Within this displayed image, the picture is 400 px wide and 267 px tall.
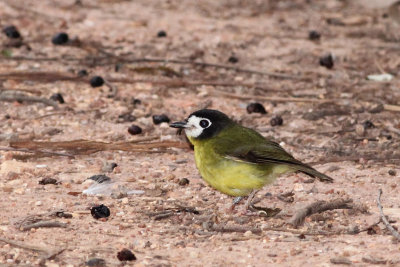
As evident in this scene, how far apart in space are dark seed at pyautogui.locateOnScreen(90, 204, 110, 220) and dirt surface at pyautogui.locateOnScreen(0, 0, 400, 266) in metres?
0.05

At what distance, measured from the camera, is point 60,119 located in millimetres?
9359

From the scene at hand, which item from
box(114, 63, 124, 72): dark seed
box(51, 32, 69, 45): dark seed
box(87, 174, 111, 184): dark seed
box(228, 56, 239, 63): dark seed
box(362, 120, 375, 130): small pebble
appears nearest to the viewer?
box(87, 174, 111, 184): dark seed

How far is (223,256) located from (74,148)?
9.71 feet

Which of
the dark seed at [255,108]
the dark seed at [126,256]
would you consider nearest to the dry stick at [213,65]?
the dark seed at [255,108]

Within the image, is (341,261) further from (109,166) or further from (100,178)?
(109,166)

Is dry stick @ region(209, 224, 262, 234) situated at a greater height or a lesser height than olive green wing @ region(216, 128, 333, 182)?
lesser

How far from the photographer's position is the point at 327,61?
11375mm

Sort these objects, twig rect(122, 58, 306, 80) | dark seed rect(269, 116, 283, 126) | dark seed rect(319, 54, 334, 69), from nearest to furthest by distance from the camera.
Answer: dark seed rect(269, 116, 283, 126)
twig rect(122, 58, 306, 80)
dark seed rect(319, 54, 334, 69)

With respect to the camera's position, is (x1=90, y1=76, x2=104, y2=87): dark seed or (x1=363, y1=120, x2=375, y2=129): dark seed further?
(x1=90, y1=76, x2=104, y2=87): dark seed

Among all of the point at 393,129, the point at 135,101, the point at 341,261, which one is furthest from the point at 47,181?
the point at 393,129

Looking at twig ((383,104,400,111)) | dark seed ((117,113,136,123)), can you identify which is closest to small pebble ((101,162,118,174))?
dark seed ((117,113,136,123))

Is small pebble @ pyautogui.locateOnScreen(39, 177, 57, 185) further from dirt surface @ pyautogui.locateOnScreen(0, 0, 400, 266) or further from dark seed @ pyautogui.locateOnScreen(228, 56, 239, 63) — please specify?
dark seed @ pyautogui.locateOnScreen(228, 56, 239, 63)

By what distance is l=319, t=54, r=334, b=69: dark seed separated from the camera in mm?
11367

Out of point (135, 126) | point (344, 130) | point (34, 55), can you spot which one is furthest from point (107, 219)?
point (34, 55)
